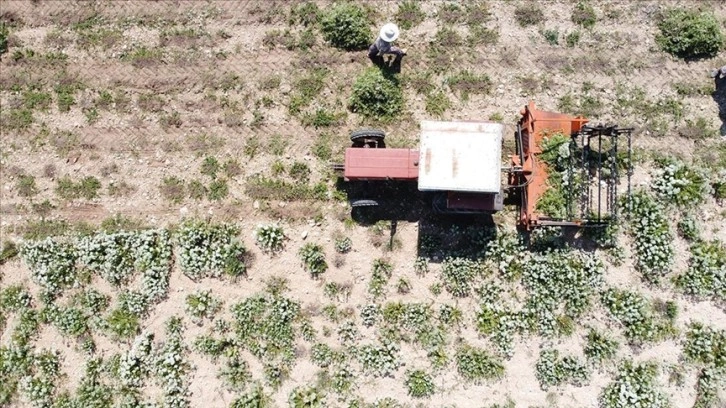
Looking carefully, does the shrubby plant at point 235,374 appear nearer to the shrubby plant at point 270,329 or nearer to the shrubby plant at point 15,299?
the shrubby plant at point 270,329

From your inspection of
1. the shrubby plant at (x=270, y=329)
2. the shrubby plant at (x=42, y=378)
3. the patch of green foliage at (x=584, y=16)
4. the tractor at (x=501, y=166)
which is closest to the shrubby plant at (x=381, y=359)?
the shrubby plant at (x=270, y=329)

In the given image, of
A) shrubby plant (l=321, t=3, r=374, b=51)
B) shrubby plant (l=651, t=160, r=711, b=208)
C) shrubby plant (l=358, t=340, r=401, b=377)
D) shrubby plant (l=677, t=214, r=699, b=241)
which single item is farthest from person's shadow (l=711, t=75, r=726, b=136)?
shrubby plant (l=358, t=340, r=401, b=377)

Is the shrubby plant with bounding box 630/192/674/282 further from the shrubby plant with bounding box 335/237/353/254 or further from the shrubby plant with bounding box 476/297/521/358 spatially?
the shrubby plant with bounding box 335/237/353/254

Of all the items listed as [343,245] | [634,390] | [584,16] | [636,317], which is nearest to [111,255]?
[343,245]

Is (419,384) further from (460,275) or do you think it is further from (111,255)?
→ (111,255)

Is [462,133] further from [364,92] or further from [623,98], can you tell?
[623,98]
